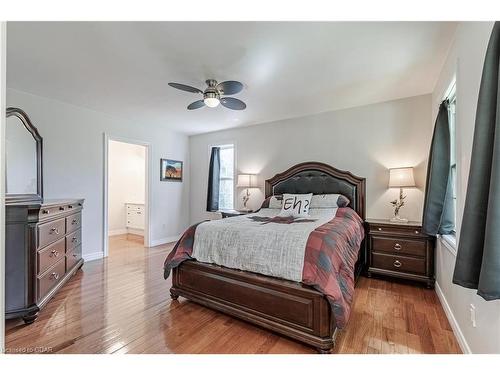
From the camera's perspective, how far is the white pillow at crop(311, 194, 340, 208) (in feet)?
11.4

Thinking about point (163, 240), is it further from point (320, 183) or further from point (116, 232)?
point (320, 183)

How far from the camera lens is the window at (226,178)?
17.3ft

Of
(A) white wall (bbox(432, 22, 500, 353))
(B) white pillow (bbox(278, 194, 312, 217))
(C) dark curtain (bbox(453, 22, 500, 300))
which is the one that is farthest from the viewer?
(B) white pillow (bbox(278, 194, 312, 217))

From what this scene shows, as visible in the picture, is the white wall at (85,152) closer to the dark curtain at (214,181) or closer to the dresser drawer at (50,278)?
the dark curtain at (214,181)

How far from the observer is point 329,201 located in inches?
137

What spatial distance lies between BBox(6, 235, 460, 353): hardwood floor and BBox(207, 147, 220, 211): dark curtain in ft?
8.28

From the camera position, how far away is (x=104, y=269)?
348 centimetres

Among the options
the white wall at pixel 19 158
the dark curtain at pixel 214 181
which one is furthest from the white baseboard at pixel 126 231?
the white wall at pixel 19 158

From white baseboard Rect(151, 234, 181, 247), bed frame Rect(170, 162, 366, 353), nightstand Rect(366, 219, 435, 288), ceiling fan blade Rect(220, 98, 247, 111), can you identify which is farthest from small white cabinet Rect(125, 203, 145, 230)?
nightstand Rect(366, 219, 435, 288)

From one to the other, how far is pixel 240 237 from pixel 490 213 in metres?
1.65

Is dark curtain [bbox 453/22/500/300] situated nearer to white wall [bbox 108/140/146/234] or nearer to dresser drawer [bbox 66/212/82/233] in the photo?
dresser drawer [bbox 66/212/82/233]
